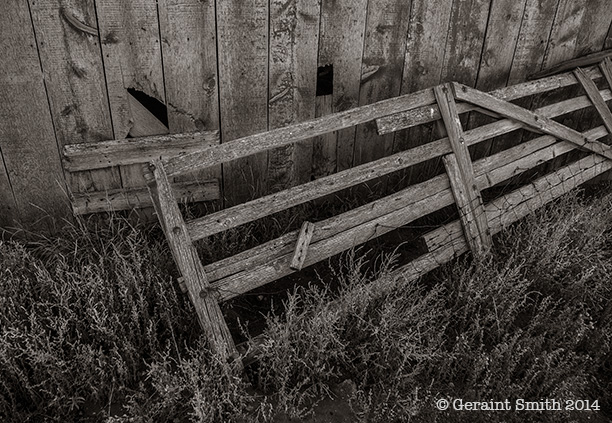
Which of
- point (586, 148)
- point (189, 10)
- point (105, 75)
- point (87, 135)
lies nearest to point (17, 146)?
point (87, 135)

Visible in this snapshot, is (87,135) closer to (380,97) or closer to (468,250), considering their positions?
(380,97)

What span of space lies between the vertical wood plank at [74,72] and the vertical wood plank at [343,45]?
1225 millimetres

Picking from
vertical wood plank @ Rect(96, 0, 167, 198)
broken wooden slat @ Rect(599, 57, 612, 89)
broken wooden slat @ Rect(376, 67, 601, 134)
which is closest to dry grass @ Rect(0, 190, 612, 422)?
vertical wood plank @ Rect(96, 0, 167, 198)

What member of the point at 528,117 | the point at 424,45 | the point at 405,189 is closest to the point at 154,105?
the point at 405,189

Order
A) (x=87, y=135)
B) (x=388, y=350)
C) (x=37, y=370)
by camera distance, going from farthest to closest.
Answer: (x=87, y=135), (x=388, y=350), (x=37, y=370)

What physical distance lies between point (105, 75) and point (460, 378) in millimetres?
2390

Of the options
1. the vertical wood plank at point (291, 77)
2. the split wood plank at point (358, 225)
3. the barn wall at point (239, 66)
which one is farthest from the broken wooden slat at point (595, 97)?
the vertical wood plank at point (291, 77)

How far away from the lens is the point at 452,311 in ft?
9.82

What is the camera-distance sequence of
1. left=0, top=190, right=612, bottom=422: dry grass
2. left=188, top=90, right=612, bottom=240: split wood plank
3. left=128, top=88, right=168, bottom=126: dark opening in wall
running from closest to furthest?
1. left=0, top=190, right=612, bottom=422: dry grass
2. left=188, top=90, right=612, bottom=240: split wood plank
3. left=128, top=88, right=168, bottom=126: dark opening in wall

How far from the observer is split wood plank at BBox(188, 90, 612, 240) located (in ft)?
8.68

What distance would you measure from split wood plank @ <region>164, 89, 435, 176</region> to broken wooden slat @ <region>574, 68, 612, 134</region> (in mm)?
1339

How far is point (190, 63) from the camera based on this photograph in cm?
291

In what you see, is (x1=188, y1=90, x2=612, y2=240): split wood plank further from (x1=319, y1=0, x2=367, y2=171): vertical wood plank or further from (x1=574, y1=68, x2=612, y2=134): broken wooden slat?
(x1=574, y1=68, x2=612, y2=134): broken wooden slat

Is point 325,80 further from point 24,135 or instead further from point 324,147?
point 24,135
